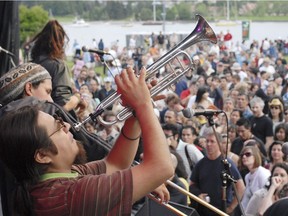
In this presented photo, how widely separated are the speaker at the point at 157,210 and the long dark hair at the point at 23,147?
48.6 inches

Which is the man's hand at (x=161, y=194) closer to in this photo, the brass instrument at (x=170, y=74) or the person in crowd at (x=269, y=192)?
the brass instrument at (x=170, y=74)

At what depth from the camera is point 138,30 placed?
43688 mm

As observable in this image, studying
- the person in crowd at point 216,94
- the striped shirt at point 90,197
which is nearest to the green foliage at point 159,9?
the person in crowd at point 216,94

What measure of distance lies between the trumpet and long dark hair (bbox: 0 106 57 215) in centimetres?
39

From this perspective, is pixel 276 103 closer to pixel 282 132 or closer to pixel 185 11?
pixel 282 132

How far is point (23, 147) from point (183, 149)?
5.49 meters

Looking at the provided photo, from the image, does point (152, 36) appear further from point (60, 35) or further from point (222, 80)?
point (60, 35)

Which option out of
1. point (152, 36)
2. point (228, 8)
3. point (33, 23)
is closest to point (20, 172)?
point (33, 23)

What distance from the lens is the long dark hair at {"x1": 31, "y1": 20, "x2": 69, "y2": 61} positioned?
4.68m

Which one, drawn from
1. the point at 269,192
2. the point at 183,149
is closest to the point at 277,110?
the point at 183,149

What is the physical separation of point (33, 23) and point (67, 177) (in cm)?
2983

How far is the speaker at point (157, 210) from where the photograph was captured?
3.48 meters

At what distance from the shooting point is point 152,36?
117 ft

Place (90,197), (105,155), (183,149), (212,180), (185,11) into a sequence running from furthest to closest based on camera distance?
(185,11), (183,149), (212,180), (105,155), (90,197)
